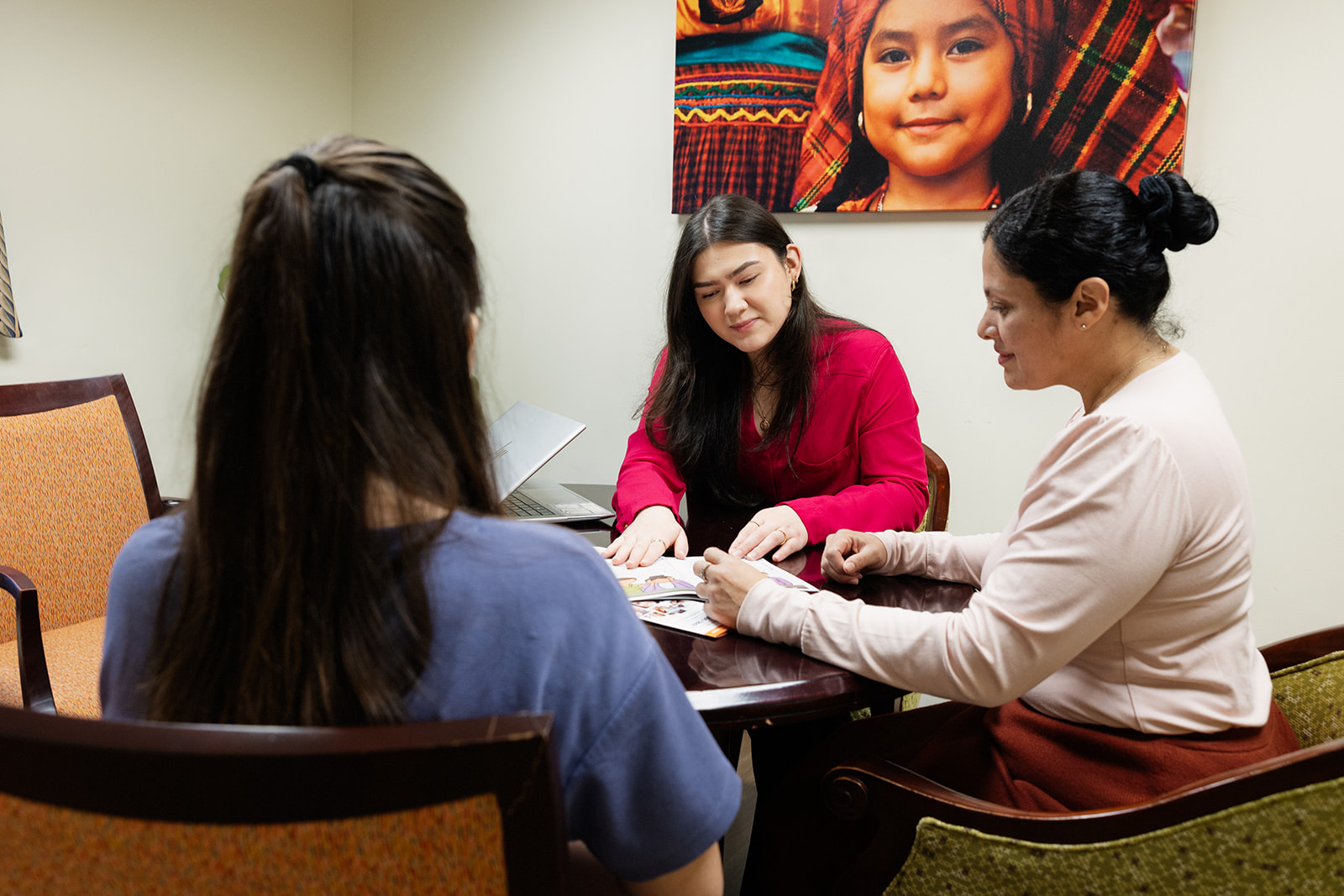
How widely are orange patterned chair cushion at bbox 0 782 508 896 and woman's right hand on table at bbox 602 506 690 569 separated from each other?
3.10ft

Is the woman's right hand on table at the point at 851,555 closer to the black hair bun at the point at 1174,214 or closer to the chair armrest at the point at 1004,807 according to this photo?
the chair armrest at the point at 1004,807

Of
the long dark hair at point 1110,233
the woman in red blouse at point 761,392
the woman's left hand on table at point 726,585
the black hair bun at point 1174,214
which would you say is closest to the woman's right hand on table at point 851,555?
the woman's left hand on table at point 726,585

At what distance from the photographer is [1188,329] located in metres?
2.49

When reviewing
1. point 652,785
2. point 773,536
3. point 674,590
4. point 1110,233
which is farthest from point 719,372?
point 652,785

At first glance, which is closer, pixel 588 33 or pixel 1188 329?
pixel 1188 329

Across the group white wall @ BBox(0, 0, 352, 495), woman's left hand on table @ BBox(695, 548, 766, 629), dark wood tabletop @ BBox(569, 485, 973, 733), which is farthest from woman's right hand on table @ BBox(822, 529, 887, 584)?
white wall @ BBox(0, 0, 352, 495)

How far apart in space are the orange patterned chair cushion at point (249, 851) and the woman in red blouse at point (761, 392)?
1.33m

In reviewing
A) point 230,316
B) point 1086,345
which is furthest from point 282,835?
point 1086,345

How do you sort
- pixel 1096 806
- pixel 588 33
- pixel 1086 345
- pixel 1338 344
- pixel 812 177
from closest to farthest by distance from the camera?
pixel 1096 806, pixel 1086 345, pixel 1338 344, pixel 812 177, pixel 588 33

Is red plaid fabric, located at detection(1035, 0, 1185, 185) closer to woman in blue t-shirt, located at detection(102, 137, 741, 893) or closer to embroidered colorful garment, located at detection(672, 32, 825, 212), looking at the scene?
embroidered colorful garment, located at detection(672, 32, 825, 212)

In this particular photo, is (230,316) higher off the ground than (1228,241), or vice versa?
(1228,241)

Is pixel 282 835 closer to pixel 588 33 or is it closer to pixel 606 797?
pixel 606 797

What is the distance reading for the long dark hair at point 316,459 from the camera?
602 mm

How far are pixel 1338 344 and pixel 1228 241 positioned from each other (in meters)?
0.39
